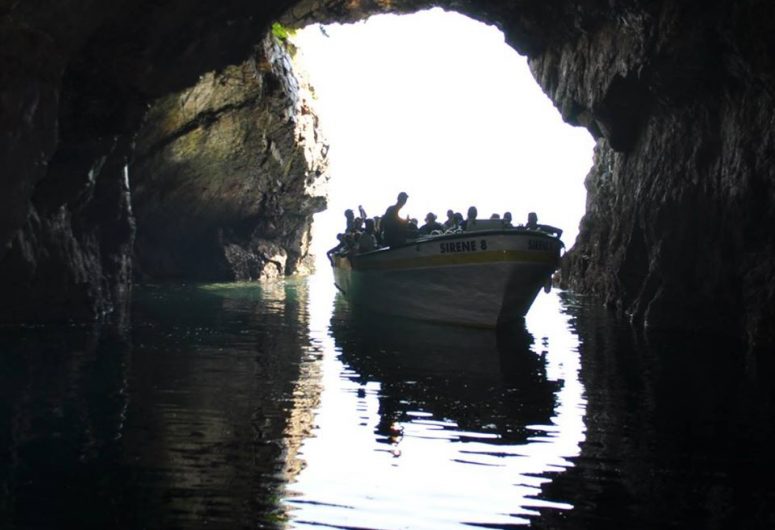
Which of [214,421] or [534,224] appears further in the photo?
[534,224]

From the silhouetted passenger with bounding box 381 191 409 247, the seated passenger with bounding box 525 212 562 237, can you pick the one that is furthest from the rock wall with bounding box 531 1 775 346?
the silhouetted passenger with bounding box 381 191 409 247

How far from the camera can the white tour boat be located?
52.9 feet

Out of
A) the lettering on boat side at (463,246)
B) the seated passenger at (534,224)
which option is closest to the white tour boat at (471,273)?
the lettering on boat side at (463,246)

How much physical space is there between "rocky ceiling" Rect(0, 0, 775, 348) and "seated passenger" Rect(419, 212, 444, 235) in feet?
17.1

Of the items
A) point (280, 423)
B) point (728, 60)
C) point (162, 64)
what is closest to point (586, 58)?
point (728, 60)

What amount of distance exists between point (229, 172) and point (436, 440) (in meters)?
25.5

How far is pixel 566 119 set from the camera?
962 inches

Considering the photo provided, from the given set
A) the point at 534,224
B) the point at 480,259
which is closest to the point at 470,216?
the point at 534,224

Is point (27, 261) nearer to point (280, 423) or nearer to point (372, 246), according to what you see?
point (280, 423)

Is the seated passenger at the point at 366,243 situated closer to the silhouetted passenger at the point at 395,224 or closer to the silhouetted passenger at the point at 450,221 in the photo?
the silhouetted passenger at the point at 450,221

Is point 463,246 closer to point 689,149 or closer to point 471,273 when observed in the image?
point 471,273

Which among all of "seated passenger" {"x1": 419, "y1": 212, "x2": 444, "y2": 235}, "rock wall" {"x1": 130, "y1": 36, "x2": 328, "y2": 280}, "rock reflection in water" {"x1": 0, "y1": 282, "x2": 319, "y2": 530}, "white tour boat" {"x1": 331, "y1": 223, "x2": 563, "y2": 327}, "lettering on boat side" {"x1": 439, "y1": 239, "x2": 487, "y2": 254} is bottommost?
"rock reflection in water" {"x1": 0, "y1": 282, "x2": 319, "y2": 530}

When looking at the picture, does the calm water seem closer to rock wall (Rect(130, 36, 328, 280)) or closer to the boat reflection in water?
the boat reflection in water

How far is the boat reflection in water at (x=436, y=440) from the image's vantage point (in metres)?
4.92
